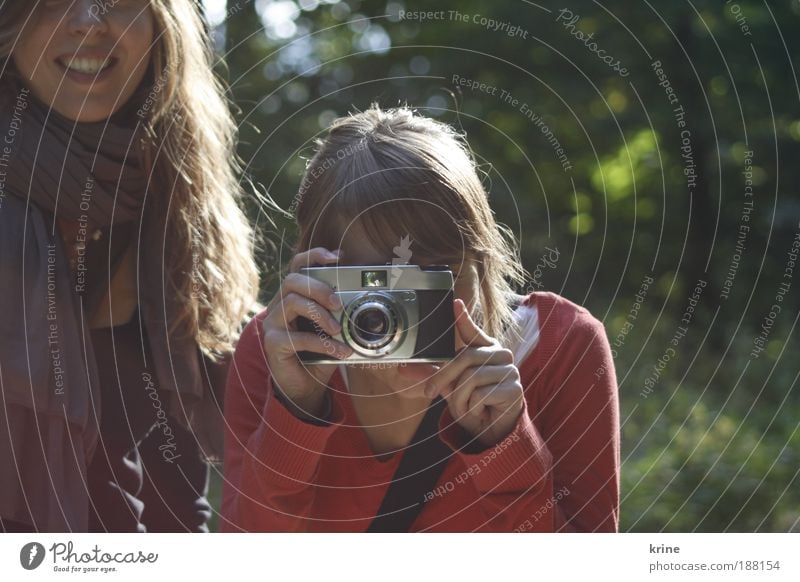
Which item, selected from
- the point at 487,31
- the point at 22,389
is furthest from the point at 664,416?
the point at 22,389

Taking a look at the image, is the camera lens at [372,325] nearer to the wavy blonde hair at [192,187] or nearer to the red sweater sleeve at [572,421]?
the red sweater sleeve at [572,421]

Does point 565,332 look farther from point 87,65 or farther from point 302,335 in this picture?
point 87,65

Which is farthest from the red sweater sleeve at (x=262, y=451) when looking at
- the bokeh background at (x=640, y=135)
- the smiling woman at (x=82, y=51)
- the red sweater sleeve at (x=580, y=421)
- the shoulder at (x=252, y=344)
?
the bokeh background at (x=640, y=135)

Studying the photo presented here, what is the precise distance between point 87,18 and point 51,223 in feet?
1.08

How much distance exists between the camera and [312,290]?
1.27m

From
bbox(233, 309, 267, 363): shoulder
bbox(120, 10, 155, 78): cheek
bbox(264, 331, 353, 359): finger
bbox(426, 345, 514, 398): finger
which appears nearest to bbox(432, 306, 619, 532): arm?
bbox(426, 345, 514, 398): finger

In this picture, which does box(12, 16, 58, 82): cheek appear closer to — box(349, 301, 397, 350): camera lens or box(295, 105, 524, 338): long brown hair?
box(295, 105, 524, 338): long brown hair

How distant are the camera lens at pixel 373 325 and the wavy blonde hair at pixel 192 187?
39cm

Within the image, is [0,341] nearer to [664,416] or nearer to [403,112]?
[403,112]

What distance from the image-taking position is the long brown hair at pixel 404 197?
1.36 meters

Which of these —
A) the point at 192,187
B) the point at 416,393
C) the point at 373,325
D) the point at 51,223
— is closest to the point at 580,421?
the point at 416,393

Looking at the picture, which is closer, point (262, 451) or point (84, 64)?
point (262, 451)

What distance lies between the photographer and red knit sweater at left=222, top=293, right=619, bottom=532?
1288mm

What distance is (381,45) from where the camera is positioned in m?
3.86
